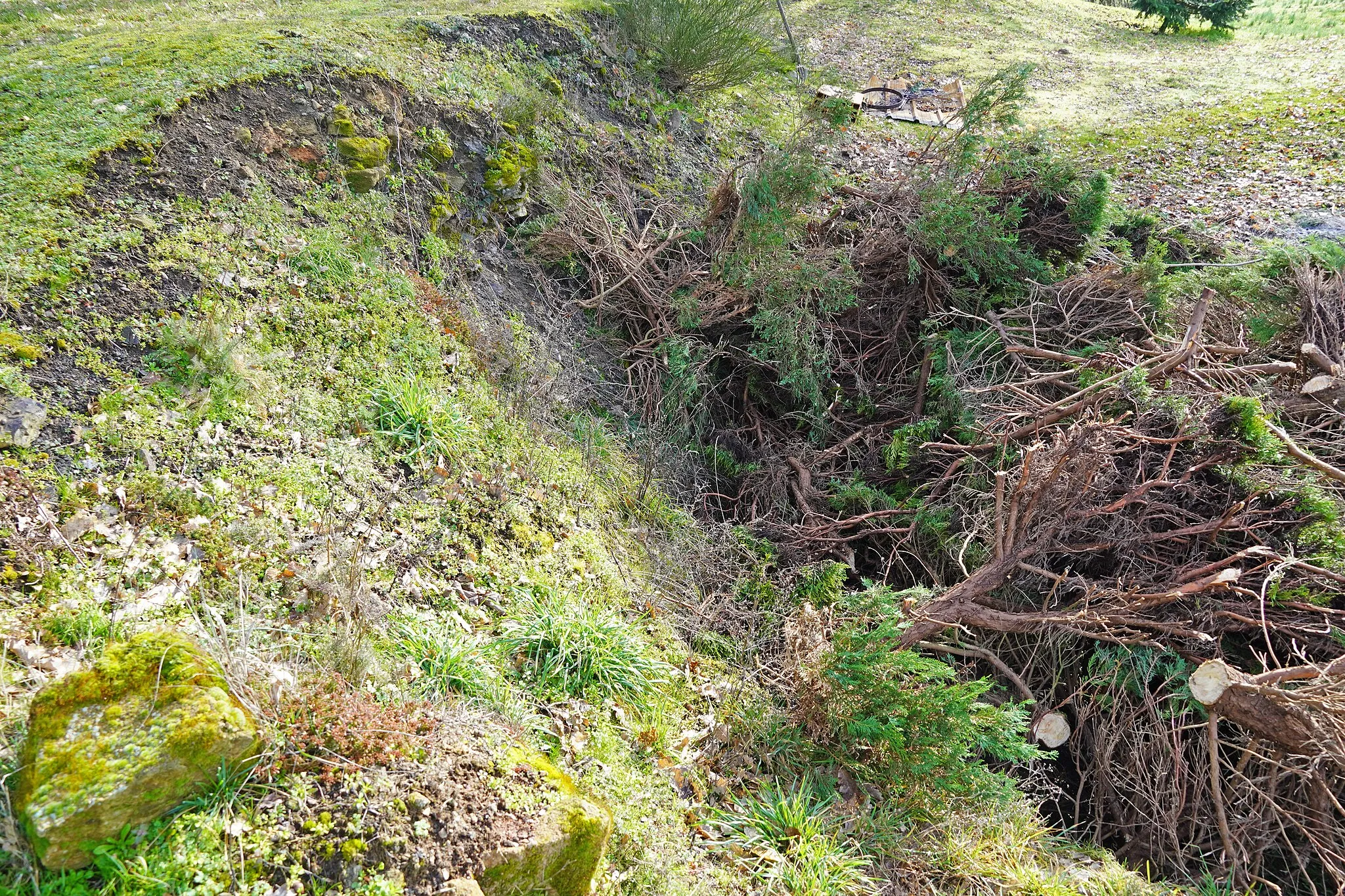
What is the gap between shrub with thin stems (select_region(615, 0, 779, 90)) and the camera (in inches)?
346

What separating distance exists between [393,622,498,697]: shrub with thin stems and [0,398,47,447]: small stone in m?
1.77

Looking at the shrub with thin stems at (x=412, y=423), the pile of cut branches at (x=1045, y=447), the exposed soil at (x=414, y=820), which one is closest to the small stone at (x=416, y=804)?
the exposed soil at (x=414, y=820)

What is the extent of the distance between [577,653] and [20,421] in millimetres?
2671

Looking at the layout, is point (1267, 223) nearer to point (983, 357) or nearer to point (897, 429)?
point (983, 357)

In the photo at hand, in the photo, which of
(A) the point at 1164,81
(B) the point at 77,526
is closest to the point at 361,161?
(B) the point at 77,526

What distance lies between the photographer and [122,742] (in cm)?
192

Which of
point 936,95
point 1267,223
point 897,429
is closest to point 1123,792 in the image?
point 897,429

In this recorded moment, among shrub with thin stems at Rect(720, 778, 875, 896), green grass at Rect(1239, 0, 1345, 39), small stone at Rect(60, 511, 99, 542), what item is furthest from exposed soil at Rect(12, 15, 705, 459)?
green grass at Rect(1239, 0, 1345, 39)

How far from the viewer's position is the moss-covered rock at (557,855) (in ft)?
7.56

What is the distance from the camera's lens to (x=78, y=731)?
6.27ft

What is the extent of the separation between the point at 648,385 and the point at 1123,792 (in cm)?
421

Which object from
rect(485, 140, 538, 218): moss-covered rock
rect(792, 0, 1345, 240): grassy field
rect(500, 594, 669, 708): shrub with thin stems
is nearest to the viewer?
rect(500, 594, 669, 708): shrub with thin stems

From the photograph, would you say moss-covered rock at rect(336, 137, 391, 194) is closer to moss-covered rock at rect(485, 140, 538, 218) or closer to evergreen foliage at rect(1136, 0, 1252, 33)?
moss-covered rock at rect(485, 140, 538, 218)

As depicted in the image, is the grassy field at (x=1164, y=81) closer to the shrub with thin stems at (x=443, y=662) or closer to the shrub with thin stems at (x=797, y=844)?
the shrub with thin stems at (x=797, y=844)
